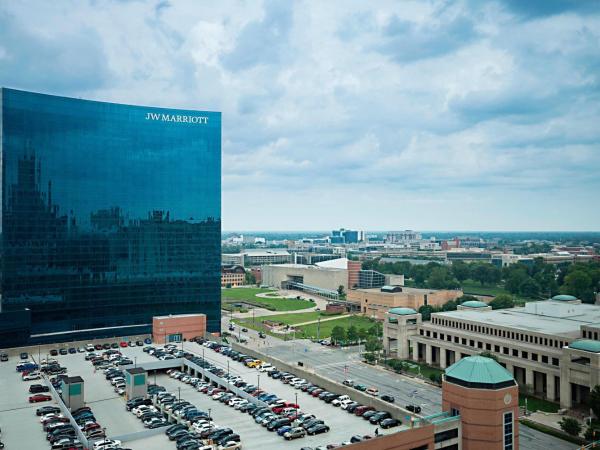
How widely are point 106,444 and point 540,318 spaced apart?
7527cm

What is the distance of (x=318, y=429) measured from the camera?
156ft

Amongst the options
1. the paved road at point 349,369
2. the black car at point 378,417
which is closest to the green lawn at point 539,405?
the paved road at point 349,369

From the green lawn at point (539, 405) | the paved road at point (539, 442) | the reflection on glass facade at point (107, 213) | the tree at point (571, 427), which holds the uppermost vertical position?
the reflection on glass facade at point (107, 213)

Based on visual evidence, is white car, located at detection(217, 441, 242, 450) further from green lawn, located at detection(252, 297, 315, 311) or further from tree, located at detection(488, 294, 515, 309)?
green lawn, located at detection(252, 297, 315, 311)

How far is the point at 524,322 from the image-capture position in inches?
3469

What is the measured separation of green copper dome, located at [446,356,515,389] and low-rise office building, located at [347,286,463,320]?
86725 mm

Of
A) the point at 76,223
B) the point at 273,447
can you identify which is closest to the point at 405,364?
the point at 273,447

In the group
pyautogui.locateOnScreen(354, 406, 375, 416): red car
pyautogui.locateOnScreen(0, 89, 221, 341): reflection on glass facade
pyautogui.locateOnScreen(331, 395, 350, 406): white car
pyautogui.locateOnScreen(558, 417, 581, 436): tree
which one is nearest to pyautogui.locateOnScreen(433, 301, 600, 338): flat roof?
pyautogui.locateOnScreen(558, 417, 581, 436): tree

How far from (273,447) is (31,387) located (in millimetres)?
32162

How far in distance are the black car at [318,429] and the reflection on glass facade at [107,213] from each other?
6492cm

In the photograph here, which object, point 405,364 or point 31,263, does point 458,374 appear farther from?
point 31,263

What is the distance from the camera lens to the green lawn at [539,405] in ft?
227

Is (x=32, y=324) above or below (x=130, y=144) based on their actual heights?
below

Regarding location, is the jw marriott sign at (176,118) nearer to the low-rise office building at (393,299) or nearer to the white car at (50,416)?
the low-rise office building at (393,299)
